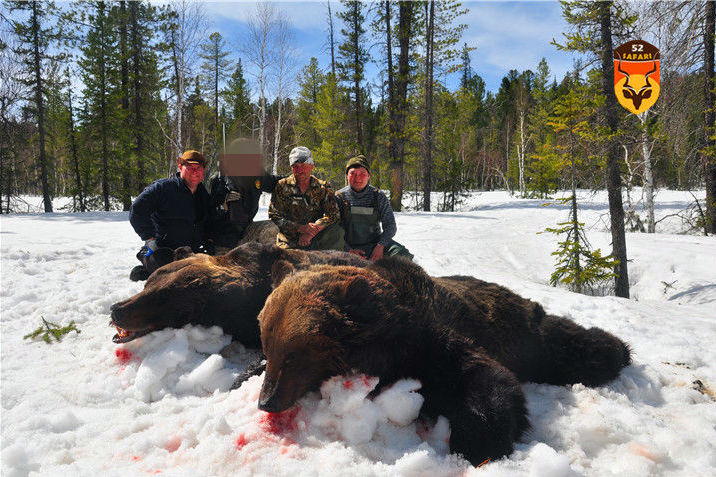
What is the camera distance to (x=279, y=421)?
171 cm

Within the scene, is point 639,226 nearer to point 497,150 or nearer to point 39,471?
point 39,471

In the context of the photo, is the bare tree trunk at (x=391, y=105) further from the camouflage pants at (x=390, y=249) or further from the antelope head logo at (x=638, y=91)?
the camouflage pants at (x=390, y=249)

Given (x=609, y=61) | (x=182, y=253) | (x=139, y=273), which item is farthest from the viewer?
(x=609, y=61)

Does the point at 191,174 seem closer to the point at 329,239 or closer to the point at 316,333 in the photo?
the point at 329,239

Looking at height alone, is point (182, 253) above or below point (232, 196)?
below

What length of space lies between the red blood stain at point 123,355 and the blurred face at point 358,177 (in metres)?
3.35

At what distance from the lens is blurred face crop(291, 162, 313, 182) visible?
15.1 feet

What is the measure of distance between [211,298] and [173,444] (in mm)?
1243

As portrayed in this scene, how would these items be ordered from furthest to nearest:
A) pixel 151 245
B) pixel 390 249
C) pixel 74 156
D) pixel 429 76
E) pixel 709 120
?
pixel 74 156 → pixel 429 76 → pixel 709 120 → pixel 390 249 → pixel 151 245

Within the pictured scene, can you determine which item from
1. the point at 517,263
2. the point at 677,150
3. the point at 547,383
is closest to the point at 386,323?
the point at 547,383

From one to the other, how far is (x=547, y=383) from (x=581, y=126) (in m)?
7.83

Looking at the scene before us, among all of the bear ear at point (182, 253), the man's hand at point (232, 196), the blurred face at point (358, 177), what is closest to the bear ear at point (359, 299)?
the bear ear at point (182, 253)

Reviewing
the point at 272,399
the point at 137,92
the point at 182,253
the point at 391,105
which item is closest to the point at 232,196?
the point at 182,253

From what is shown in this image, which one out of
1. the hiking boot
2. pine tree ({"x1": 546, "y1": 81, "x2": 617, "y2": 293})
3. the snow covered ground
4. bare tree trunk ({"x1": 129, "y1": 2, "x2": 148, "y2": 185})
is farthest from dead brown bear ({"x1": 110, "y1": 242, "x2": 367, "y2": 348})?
bare tree trunk ({"x1": 129, "y1": 2, "x2": 148, "y2": 185})
